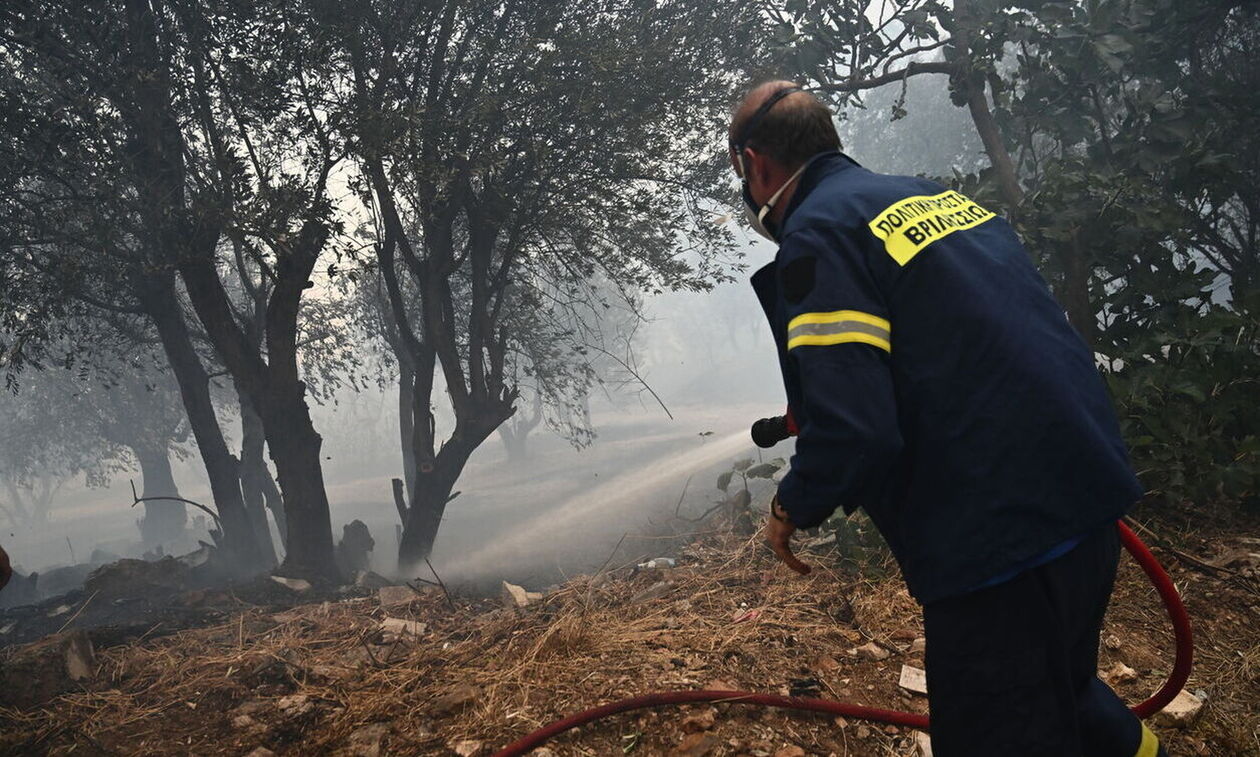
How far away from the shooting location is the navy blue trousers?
1.57m

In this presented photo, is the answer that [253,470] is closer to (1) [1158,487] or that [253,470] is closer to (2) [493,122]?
(2) [493,122]

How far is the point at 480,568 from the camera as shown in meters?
12.6

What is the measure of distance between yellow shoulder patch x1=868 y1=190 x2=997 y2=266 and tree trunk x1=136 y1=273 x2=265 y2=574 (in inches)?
467

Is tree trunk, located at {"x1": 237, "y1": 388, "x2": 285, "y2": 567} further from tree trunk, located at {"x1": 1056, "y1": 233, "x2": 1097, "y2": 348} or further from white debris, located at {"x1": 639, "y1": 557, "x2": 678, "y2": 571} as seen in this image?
tree trunk, located at {"x1": 1056, "y1": 233, "x2": 1097, "y2": 348}

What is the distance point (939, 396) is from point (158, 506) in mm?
31665

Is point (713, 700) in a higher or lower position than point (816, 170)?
lower

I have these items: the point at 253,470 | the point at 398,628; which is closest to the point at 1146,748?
the point at 398,628

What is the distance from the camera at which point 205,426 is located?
1208 cm

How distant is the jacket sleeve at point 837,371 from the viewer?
1570mm

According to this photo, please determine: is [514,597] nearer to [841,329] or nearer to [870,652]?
[870,652]

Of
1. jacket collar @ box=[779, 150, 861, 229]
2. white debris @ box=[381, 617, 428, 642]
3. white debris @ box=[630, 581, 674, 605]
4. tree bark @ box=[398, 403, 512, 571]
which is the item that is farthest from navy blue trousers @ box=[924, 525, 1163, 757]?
tree bark @ box=[398, 403, 512, 571]

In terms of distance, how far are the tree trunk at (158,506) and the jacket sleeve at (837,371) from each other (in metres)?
29.0

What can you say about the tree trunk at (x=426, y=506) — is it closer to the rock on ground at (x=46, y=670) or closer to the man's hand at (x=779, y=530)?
the rock on ground at (x=46, y=670)

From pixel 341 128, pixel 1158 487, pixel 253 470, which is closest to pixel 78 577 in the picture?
pixel 253 470
